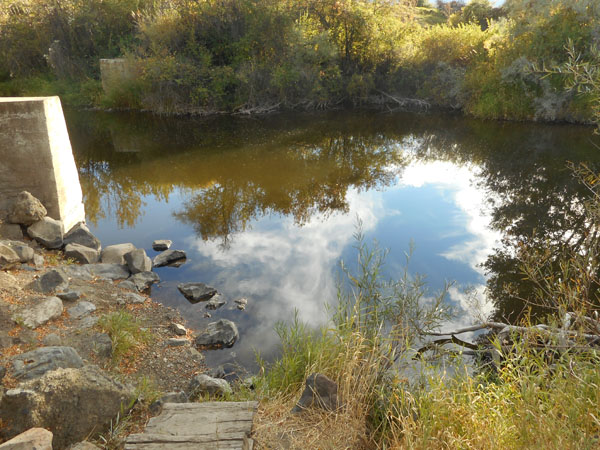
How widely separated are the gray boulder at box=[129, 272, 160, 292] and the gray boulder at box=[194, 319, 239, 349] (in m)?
1.33

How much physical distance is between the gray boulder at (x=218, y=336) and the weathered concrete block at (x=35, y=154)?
3310 millimetres

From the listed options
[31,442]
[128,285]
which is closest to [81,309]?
[128,285]

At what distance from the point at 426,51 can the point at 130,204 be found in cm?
1554

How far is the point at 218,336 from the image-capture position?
4793mm

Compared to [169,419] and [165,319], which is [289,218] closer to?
[165,319]

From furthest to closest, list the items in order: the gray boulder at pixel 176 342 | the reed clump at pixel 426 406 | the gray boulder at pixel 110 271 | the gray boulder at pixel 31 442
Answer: the gray boulder at pixel 110 271, the gray boulder at pixel 176 342, the reed clump at pixel 426 406, the gray boulder at pixel 31 442

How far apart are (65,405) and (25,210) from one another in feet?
14.3

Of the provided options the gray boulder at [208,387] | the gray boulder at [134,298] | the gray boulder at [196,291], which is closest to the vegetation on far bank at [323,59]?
the gray boulder at [196,291]

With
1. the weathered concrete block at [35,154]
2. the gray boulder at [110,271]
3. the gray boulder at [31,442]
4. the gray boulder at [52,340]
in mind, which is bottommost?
the gray boulder at [110,271]

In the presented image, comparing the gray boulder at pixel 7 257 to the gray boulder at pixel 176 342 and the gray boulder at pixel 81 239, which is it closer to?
the gray boulder at pixel 81 239

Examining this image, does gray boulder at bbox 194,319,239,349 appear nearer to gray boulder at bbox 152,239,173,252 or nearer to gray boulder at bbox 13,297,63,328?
gray boulder at bbox 13,297,63,328

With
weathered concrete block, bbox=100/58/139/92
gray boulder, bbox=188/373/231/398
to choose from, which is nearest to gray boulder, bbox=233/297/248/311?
gray boulder, bbox=188/373/231/398

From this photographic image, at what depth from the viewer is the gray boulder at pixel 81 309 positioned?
182 inches

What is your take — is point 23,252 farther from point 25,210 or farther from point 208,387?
point 208,387
